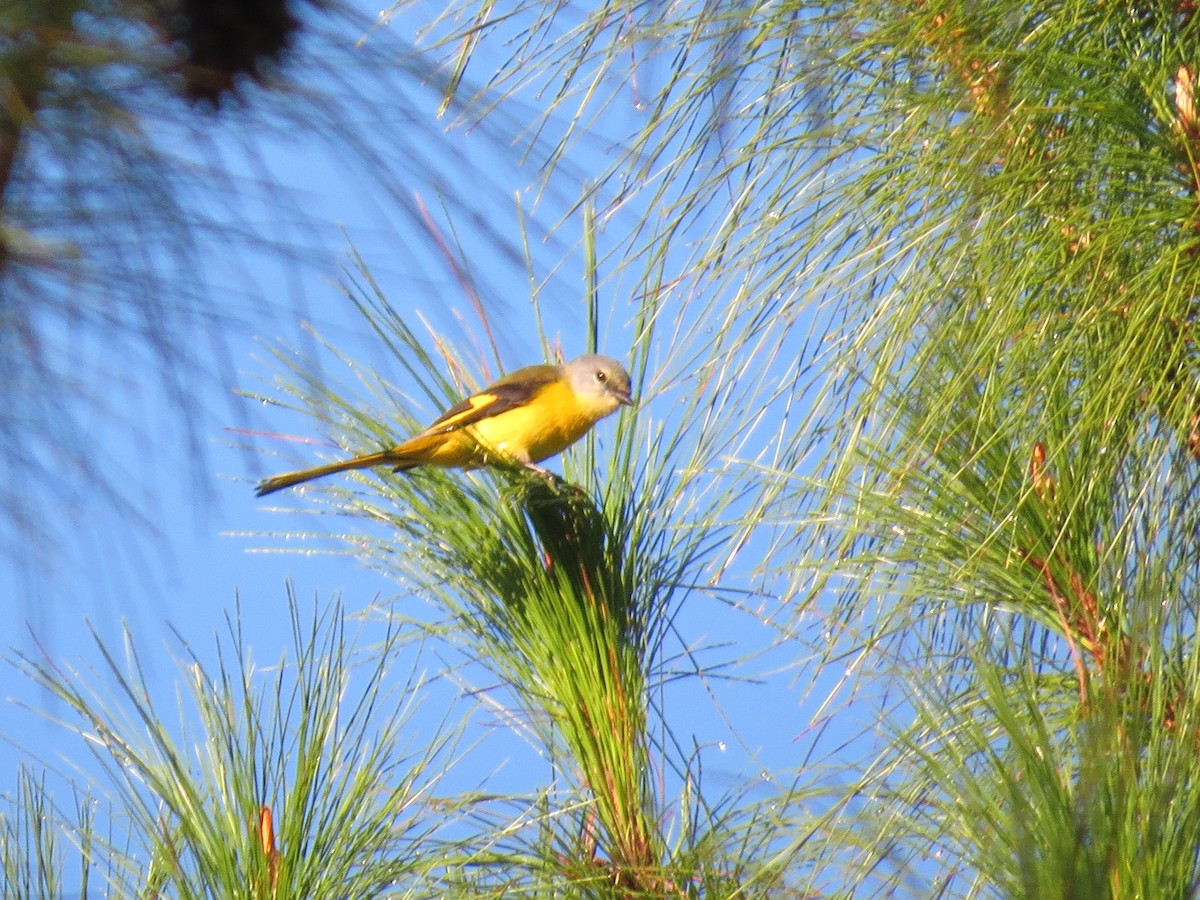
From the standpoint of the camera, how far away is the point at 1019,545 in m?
1.35

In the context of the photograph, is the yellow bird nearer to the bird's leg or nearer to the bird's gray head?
the bird's gray head

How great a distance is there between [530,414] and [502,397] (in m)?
0.23

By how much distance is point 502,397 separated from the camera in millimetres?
2236

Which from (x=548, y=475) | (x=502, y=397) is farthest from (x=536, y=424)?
(x=548, y=475)

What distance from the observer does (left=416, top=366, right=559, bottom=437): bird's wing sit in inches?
63.9

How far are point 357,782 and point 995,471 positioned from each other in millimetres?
677

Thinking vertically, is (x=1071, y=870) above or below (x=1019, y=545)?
below

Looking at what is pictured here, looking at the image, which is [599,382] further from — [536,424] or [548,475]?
[548,475]

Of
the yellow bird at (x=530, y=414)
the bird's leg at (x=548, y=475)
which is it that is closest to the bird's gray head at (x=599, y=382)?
the yellow bird at (x=530, y=414)

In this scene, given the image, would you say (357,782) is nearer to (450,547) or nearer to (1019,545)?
(450,547)

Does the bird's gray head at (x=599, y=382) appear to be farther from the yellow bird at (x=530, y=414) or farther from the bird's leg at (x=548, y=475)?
the bird's leg at (x=548, y=475)

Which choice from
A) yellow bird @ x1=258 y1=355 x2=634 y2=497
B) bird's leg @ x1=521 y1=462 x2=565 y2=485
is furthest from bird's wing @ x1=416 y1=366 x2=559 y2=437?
bird's leg @ x1=521 y1=462 x2=565 y2=485

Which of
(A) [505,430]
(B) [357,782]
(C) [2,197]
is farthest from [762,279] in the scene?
(A) [505,430]

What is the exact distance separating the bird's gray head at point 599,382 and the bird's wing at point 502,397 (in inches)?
1.4
